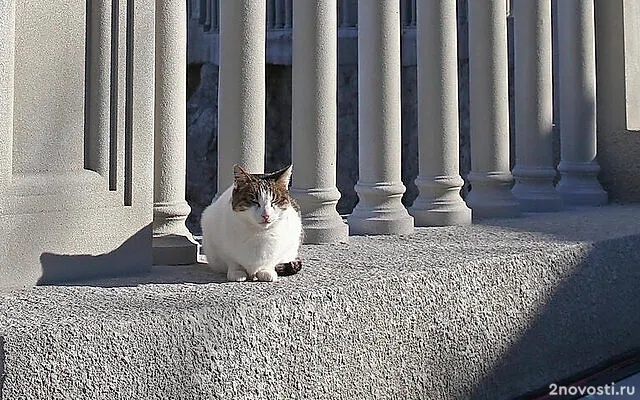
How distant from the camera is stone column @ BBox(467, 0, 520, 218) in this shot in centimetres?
790

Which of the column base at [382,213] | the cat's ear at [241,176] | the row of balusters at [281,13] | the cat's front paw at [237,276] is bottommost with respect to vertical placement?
the cat's front paw at [237,276]

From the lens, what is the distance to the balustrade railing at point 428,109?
18.5 ft

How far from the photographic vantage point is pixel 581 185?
9.69m

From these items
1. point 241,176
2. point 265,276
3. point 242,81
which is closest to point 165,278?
point 265,276

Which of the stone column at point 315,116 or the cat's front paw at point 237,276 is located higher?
the stone column at point 315,116

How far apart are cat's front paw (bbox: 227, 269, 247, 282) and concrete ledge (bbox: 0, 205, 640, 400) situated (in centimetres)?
8

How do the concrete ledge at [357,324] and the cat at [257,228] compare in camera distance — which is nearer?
the concrete ledge at [357,324]

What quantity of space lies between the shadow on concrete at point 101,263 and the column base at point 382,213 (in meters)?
2.47

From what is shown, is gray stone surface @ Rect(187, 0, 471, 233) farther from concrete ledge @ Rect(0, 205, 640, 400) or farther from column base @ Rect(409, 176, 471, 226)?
concrete ledge @ Rect(0, 205, 640, 400)

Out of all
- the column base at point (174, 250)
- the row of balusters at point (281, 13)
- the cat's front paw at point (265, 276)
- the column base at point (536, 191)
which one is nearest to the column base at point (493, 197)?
the column base at point (536, 191)

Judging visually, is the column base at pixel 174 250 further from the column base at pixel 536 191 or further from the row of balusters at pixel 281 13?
the row of balusters at pixel 281 13

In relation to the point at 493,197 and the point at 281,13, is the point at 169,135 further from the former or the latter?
the point at 281,13

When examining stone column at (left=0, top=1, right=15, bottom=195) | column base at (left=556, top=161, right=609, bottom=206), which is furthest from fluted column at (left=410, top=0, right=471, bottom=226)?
stone column at (left=0, top=1, right=15, bottom=195)

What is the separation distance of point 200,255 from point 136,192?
1.12m
